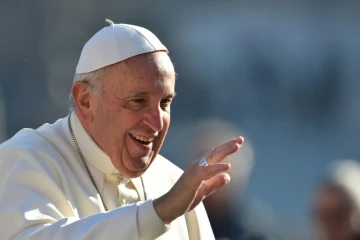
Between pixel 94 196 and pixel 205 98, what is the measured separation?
4876mm

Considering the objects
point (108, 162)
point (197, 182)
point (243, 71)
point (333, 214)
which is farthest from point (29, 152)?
point (243, 71)

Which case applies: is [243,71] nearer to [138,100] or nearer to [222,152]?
[138,100]

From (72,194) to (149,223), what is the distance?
25.4 inches

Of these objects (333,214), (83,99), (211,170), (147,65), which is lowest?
(333,214)

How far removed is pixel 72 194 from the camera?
4.52 m

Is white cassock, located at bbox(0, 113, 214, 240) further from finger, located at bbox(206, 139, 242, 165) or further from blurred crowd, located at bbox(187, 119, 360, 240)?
blurred crowd, located at bbox(187, 119, 360, 240)

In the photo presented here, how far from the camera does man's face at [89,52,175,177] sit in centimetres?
434

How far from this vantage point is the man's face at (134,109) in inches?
171

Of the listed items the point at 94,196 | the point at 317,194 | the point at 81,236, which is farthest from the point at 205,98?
the point at 81,236

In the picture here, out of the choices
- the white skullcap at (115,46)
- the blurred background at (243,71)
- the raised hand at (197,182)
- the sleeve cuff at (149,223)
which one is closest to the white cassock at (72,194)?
the sleeve cuff at (149,223)

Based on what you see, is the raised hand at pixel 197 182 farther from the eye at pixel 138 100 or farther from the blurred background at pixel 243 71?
the blurred background at pixel 243 71

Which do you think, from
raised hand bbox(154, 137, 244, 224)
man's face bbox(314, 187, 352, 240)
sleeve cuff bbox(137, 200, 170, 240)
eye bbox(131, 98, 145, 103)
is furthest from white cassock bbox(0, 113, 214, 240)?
man's face bbox(314, 187, 352, 240)

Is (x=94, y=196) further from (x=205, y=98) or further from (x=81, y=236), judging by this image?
(x=205, y=98)

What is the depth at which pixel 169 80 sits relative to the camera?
4.41 metres
